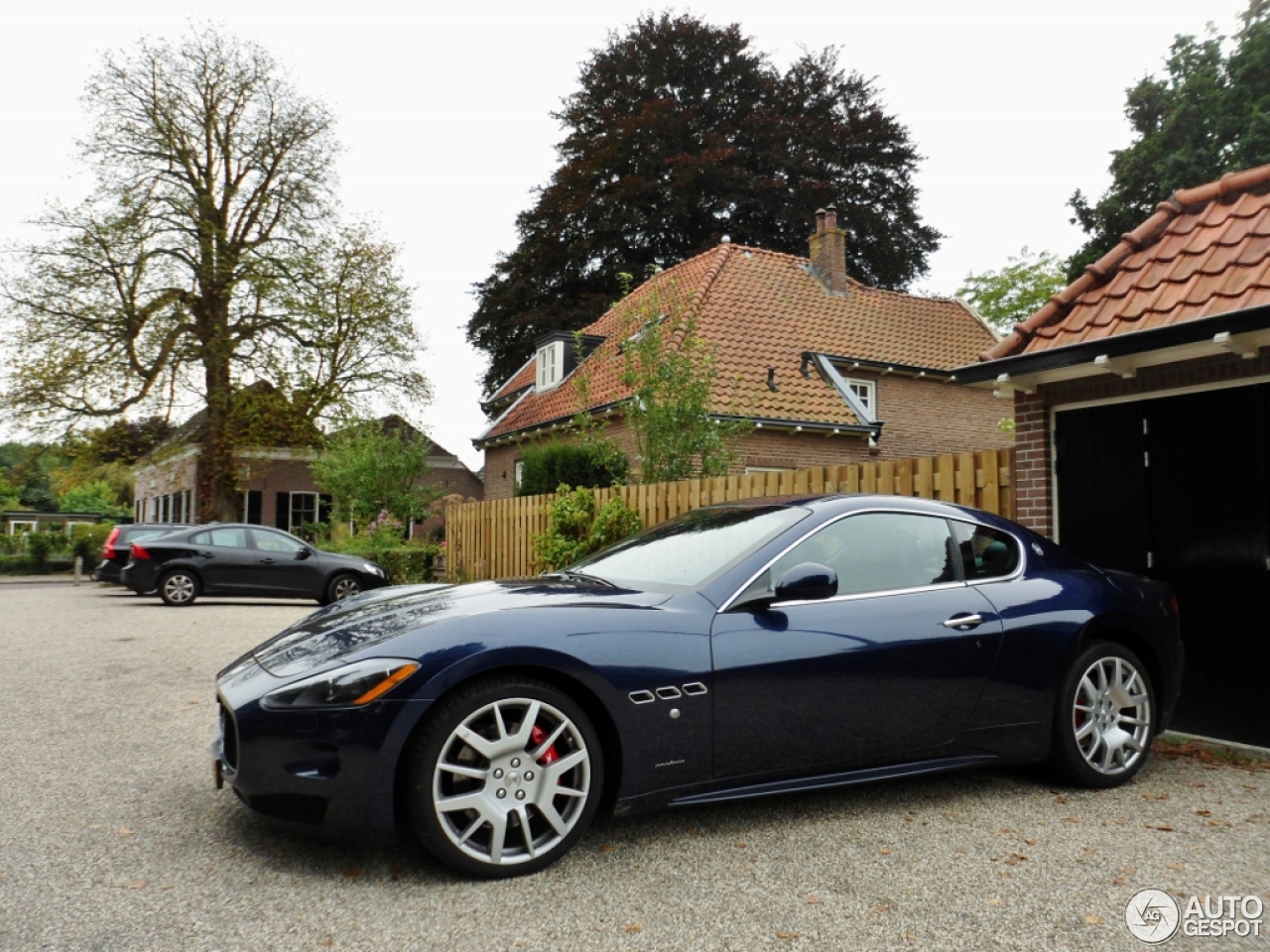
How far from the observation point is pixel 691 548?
4.89 meters

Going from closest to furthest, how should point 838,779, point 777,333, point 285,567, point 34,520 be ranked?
point 838,779 → point 285,567 → point 777,333 → point 34,520

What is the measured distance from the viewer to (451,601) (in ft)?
14.2

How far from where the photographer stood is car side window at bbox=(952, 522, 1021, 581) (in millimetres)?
5000

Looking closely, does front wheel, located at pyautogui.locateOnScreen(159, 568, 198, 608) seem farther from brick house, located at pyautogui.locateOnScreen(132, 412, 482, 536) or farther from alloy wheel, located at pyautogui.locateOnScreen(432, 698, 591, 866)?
alloy wheel, located at pyautogui.locateOnScreen(432, 698, 591, 866)

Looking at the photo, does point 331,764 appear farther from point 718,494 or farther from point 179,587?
point 179,587

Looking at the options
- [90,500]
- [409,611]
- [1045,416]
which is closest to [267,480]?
[1045,416]

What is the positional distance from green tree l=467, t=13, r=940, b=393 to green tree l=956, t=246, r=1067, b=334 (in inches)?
277

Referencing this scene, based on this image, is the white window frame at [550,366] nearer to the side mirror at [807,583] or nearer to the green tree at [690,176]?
the green tree at [690,176]

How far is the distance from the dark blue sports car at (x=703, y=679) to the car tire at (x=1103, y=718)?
0.04 feet

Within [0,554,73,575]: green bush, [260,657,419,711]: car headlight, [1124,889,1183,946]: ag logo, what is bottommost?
[1124,889,1183,946]: ag logo

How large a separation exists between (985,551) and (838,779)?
145 centimetres

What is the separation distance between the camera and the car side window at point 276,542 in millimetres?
17938

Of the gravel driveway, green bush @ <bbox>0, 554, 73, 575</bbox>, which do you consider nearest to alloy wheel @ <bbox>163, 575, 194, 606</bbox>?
the gravel driveway

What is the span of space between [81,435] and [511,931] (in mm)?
29746
